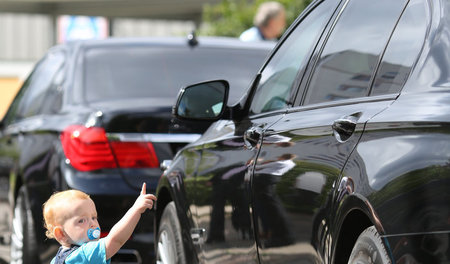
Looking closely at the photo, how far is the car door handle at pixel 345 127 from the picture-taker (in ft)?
11.3

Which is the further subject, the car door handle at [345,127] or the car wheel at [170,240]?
the car wheel at [170,240]

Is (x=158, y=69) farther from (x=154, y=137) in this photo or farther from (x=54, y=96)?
(x=154, y=137)

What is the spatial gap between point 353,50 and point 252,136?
730 mm

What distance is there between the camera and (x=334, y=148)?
3525mm

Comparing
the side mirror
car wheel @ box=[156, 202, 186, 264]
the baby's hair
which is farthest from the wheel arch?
car wheel @ box=[156, 202, 186, 264]

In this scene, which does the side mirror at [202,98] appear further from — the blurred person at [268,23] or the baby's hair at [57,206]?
the blurred person at [268,23]

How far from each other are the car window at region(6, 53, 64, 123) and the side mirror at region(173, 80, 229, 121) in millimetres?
2750

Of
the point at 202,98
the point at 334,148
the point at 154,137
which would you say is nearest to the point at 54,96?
the point at 154,137

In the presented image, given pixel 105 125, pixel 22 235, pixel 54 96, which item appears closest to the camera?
pixel 105 125

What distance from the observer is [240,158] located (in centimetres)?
465

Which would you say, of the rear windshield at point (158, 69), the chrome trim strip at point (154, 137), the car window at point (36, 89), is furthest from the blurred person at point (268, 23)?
the chrome trim strip at point (154, 137)

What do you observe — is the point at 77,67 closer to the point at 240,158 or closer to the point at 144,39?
the point at 144,39

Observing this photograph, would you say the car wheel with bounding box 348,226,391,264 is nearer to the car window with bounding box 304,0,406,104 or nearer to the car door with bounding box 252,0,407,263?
the car door with bounding box 252,0,407,263

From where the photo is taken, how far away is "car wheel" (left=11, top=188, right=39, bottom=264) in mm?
7242
